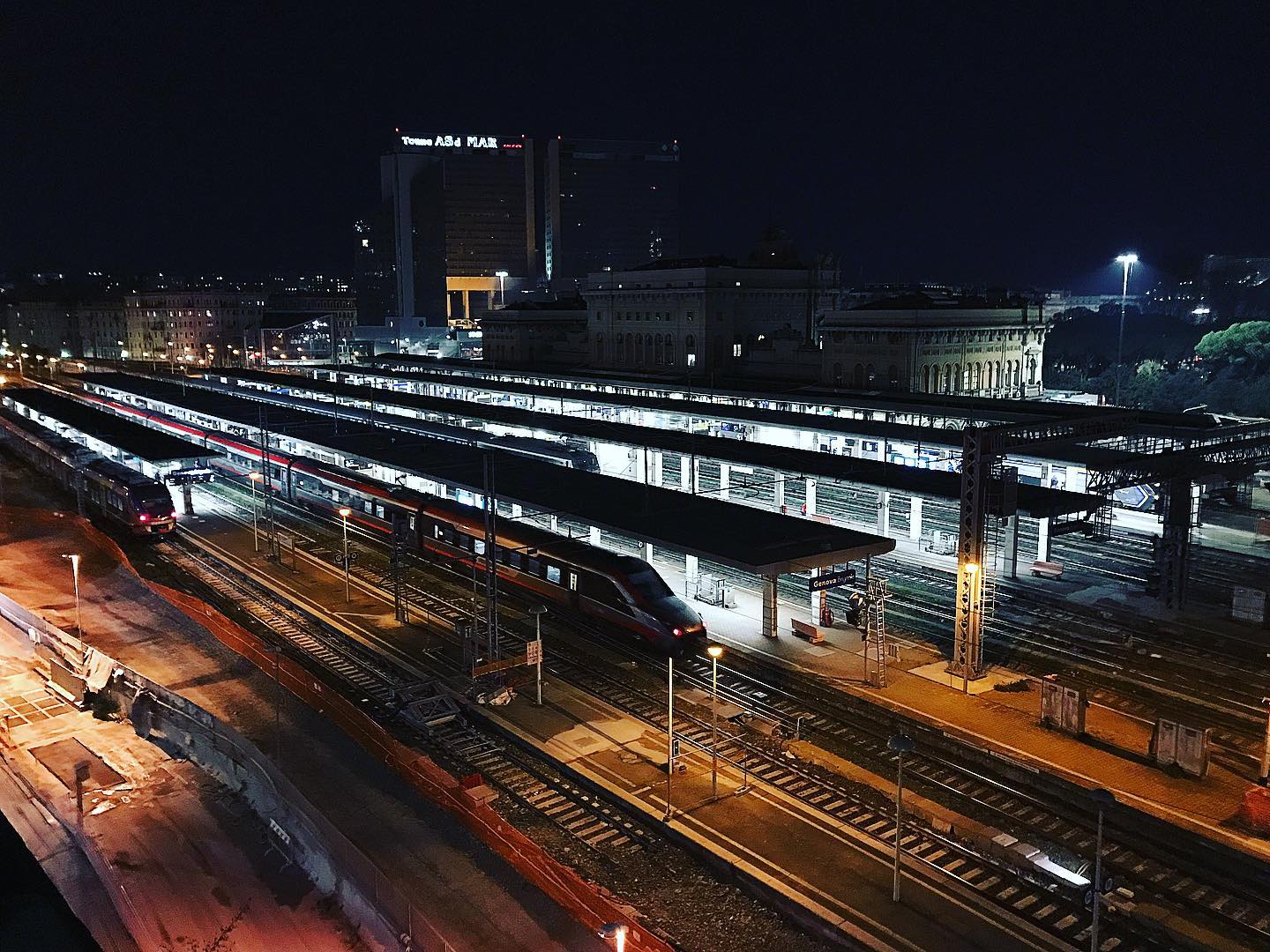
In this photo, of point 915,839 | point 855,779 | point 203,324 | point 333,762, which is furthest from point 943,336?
point 203,324

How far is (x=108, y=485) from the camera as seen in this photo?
41.4 m

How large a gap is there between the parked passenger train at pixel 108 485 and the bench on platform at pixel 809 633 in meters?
26.4

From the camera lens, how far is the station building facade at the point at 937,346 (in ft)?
204

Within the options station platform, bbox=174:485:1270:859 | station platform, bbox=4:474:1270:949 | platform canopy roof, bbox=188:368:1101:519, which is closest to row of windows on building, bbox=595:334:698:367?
platform canopy roof, bbox=188:368:1101:519

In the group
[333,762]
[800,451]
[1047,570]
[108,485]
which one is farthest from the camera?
[108,485]

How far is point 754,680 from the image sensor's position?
23.3 metres

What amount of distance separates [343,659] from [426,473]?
11.4 m

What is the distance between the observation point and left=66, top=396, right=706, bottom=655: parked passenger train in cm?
2483

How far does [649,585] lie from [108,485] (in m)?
27.9

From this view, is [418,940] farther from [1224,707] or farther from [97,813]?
[1224,707]

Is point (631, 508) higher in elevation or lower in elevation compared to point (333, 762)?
higher

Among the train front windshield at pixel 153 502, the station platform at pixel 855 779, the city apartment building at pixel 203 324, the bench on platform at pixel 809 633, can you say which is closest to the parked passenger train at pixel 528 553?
the station platform at pixel 855 779

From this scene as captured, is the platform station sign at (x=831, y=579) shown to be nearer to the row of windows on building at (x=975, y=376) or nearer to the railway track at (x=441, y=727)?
the railway track at (x=441, y=727)

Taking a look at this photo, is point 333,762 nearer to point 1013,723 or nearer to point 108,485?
point 1013,723
